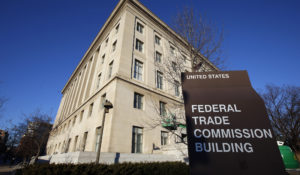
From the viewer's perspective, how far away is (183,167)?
9.27 m

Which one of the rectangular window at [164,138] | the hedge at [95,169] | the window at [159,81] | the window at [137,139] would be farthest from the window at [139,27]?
the hedge at [95,169]

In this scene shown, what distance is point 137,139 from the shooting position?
41.8 ft

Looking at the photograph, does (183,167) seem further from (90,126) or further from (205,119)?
(90,126)

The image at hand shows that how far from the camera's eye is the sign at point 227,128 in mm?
1936

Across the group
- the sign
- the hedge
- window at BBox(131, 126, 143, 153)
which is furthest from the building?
the sign

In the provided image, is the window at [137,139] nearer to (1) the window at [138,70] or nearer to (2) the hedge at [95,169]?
(2) the hedge at [95,169]

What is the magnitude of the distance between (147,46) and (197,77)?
17.0 metres

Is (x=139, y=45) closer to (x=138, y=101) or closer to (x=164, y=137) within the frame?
(x=138, y=101)

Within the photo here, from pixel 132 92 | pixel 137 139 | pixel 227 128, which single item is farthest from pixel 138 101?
pixel 227 128

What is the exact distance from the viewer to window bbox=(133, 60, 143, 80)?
1615 cm

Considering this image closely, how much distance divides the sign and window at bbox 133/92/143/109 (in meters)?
11.9

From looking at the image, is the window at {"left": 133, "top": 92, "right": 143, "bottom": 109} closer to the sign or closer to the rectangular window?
the rectangular window

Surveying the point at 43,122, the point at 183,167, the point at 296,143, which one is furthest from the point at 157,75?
the point at 296,143

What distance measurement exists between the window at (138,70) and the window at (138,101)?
234 centimetres
